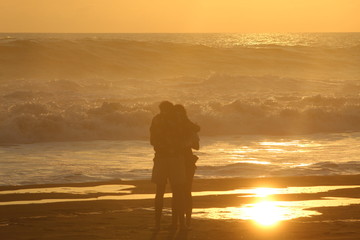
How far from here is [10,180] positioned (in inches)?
605

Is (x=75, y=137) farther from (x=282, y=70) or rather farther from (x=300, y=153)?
(x=282, y=70)

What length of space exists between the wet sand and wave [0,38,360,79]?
25.6 meters

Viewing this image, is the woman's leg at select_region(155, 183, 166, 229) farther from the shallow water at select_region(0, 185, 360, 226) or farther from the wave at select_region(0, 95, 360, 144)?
the wave at select_region(0, 95, 360, 144)

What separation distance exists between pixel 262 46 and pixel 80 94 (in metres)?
20.1

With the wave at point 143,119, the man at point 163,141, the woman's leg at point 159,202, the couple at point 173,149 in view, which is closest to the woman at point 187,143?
the couple at point 173,149

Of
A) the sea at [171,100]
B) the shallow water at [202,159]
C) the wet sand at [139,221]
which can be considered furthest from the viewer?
the sea at [171,100]

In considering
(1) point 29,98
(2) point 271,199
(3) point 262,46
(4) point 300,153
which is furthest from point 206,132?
(3) point 262,46

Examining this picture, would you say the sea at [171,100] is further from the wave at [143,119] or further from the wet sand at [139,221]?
the wet sand at [139,221]

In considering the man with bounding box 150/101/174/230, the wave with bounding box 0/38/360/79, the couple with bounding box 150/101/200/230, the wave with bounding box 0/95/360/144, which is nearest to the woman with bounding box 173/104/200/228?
the couple with bounding box 150/101/200/230

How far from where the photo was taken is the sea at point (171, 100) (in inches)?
688

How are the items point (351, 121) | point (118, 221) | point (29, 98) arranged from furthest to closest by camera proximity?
point (29, 98)
point (351, 121)
point (118, 221)

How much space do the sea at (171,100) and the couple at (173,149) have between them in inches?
203

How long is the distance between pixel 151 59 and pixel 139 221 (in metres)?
33.6

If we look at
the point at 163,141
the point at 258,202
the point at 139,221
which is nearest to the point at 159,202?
the point at 139,221
